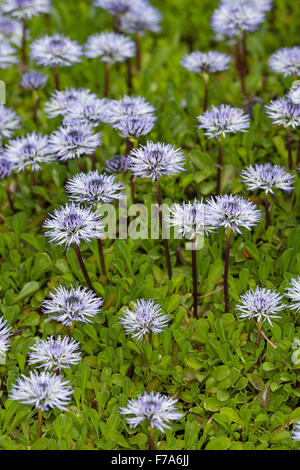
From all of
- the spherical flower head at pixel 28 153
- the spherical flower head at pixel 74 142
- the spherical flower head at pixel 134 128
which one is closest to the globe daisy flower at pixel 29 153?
the spherical flower head at pixel 28 153

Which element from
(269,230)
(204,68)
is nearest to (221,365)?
(269,230)

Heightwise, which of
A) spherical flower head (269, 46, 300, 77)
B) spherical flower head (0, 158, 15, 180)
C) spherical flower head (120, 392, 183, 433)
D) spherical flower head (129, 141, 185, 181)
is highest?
spherical flower head (269, 46, 300, 77)

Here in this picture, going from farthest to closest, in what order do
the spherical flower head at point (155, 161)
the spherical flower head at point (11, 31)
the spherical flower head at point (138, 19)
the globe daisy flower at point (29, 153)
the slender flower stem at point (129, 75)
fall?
the spherical flower head at point (11, 31), the spherical flower head at point (138, 19), the slender flower stem at point (129, 75), the globe daisy flower at point (29, 153), the spherical flower head at point (155, 161)

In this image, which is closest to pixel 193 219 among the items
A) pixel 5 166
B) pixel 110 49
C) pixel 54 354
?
pixel 54 354

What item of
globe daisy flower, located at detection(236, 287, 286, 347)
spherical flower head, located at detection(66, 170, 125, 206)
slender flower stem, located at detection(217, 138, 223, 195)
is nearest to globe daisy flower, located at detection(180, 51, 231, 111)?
slender flower stem, located at detection(217, 138, 223, 195)

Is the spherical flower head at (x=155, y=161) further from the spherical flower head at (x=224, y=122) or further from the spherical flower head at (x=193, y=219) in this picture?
the spherical flower head at (x=224, y=122)

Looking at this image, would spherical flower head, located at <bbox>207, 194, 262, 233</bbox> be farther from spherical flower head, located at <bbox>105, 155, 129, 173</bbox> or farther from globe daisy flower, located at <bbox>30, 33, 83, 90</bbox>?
globe daisy flower, located at <bbox>30, 33, 83, 90</bbox>

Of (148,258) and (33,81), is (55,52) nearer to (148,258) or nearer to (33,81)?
(33,81)
